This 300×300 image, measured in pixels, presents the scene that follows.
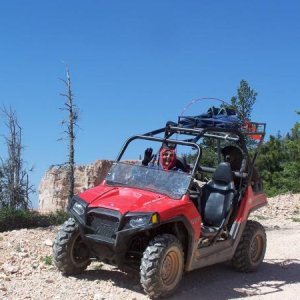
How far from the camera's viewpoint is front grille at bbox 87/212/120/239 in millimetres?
6746

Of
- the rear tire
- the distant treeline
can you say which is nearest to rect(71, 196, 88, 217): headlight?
the rear tire

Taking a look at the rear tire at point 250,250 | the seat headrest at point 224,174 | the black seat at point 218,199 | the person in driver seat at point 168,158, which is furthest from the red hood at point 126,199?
the rear tire at point 250,250

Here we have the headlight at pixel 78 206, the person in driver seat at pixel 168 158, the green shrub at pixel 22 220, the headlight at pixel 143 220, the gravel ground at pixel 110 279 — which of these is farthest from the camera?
the green shrub at pixel 22 220

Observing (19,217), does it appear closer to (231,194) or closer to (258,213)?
(258,213)

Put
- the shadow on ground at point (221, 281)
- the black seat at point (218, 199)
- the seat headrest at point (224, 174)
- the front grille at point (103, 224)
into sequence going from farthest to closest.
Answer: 1. the seat headrest at point (224, 174)
2. the black seat at point (218, 199)
3. the shadow on ground at point (221, 281)
4. the front grille at point (103, 224)

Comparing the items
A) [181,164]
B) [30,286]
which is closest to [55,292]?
[30,286]

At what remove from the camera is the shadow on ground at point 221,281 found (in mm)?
7219

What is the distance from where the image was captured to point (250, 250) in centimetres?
861

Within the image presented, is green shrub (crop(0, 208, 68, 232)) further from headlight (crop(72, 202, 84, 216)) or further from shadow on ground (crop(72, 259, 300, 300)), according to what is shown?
headlight (crop(72, 202, 84, 216))

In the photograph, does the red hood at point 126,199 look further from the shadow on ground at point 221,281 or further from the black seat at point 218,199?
the black seat at point 218,199

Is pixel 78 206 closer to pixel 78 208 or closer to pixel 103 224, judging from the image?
pixel 78 208

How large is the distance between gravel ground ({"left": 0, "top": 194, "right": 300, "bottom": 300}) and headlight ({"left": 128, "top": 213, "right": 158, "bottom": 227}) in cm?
92

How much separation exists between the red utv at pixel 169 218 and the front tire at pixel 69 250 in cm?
1

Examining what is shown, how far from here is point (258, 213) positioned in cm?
1577
